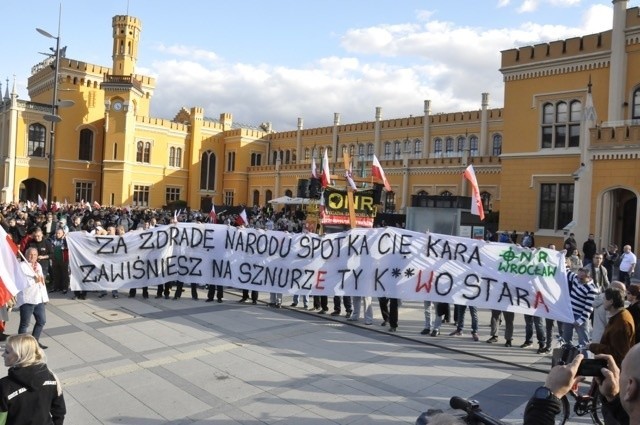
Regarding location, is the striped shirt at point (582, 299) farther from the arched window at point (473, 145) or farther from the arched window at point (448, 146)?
the arched window at point (448, 146)

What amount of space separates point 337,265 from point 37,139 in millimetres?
49803

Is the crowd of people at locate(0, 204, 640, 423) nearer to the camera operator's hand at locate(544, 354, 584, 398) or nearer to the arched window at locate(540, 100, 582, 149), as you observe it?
the camera operator's hand at locate(544, 354, 584, 398)

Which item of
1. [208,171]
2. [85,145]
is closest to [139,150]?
[85,145]

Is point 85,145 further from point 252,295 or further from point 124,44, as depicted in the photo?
point 252,295

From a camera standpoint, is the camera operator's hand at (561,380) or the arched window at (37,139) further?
the arched window at (37,139)

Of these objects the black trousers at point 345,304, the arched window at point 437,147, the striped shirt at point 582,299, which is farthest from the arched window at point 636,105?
the arched window at point 437,147

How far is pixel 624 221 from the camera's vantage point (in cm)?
2341

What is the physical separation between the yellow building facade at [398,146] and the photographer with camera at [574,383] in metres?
21.2

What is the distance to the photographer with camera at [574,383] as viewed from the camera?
1.93 metres

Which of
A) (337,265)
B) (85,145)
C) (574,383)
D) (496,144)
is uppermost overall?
(496,144)

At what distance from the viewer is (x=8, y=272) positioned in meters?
6.96

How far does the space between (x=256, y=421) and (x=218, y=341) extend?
3.46 m

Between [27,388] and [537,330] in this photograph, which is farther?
[537,330]

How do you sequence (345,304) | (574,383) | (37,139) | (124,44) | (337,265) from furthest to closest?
(124,44) → (37,139) → (345,304) → (337,265) → (574,383)
